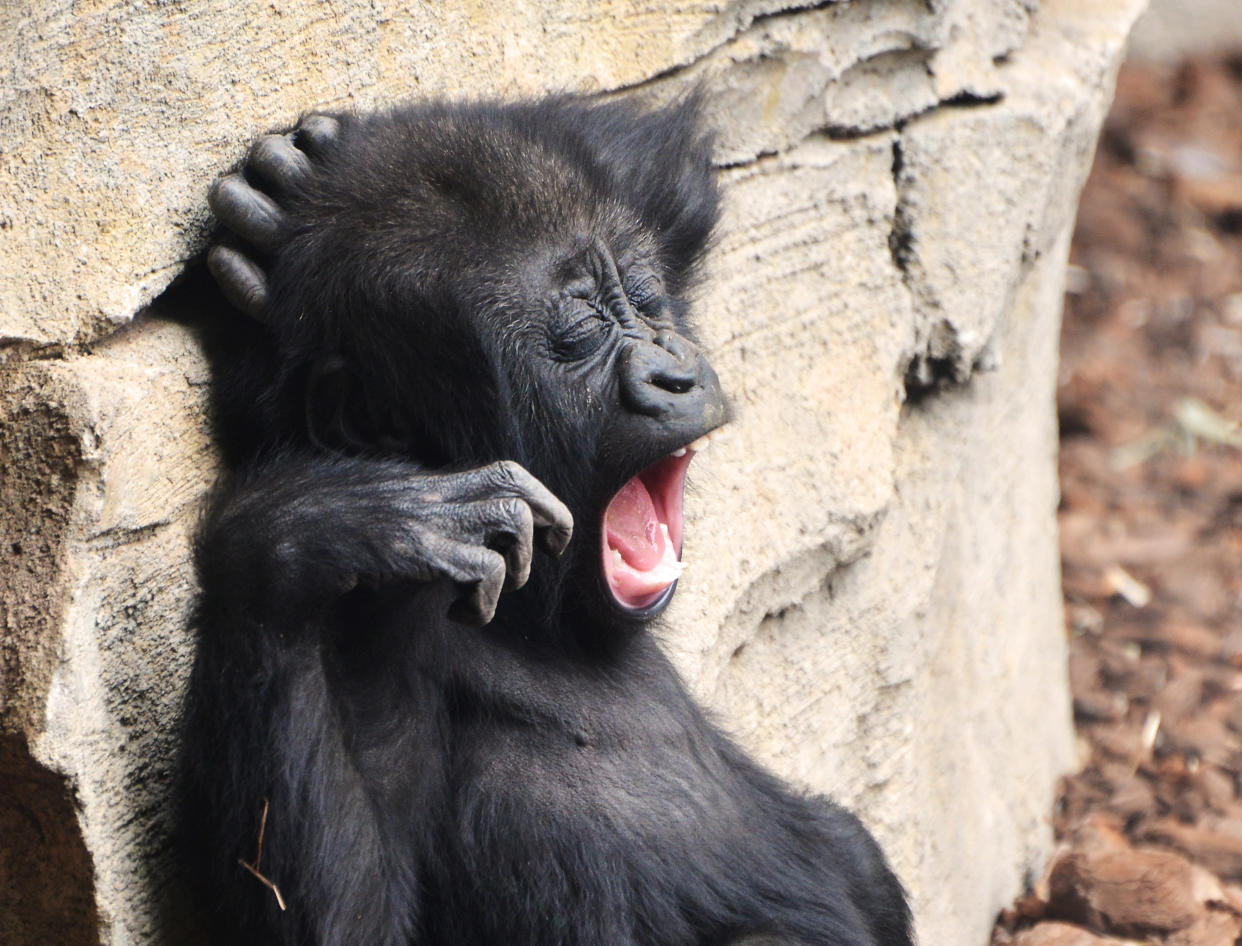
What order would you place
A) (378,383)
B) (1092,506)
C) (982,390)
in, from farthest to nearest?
(1092,506) → (982,390) → (378,383)

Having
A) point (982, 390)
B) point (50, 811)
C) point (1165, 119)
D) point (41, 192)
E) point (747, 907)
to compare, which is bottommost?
point (747, 907)

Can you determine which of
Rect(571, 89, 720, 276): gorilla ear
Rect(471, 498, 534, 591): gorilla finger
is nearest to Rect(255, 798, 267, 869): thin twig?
Rect(471, 498, 534, 591): gorilla finger

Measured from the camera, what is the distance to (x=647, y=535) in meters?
2.79

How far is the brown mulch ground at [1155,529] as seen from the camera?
4203mm

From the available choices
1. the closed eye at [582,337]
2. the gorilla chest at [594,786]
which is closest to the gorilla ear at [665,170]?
the closed eye at [582,337]

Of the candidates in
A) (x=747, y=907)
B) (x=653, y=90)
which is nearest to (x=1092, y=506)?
(x=653, y=90)

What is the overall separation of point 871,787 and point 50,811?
2.11m

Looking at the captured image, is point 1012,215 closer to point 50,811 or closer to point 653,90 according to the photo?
point 653,90

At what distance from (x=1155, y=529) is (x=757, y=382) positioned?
290 centimetres

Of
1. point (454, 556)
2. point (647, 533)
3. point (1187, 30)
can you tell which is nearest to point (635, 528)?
point (647, 533)

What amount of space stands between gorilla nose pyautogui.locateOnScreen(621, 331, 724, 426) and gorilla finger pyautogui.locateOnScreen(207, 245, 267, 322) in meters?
0.60

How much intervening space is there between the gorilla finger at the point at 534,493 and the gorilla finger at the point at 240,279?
20.1 inches

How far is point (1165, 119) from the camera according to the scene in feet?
27.1

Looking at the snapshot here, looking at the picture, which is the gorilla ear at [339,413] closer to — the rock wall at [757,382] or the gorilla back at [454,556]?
the gorilla back at [454,556]
